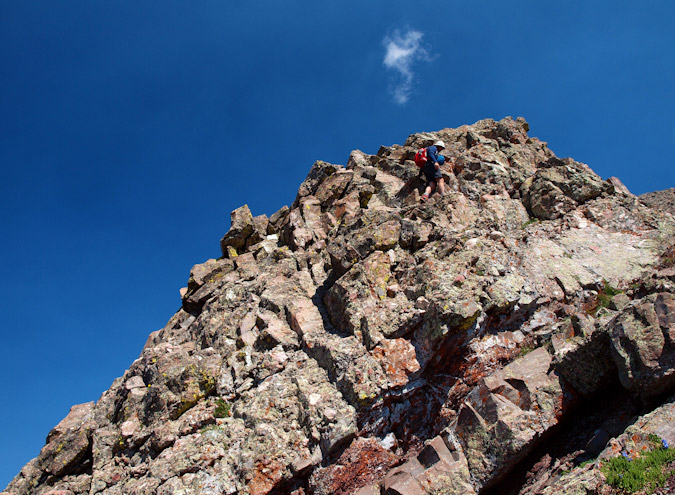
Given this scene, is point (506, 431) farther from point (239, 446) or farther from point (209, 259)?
point (209, 259)

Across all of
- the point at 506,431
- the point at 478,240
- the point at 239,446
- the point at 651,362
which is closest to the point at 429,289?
the point at 478,240

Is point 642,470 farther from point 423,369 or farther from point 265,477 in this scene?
point 265,477

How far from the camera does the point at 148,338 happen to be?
90.4 feet

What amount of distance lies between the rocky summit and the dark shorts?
5.72ft

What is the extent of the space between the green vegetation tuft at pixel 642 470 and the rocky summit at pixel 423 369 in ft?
0.26

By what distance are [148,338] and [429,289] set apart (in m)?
20.5

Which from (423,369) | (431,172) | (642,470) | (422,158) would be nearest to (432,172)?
(431,172)

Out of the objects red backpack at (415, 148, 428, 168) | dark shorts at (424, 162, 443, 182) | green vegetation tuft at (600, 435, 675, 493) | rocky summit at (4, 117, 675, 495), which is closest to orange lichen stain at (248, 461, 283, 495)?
rocky summit at (4, 117, 675, 495)

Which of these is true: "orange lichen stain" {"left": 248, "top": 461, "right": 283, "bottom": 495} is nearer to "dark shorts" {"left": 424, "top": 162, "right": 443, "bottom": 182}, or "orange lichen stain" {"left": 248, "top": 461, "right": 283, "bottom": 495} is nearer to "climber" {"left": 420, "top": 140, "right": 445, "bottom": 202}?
"climber" {"left": 420, "top": 140, "right": 445, "bottom": 202}

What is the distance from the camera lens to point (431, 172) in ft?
80.9

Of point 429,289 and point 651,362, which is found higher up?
point 429,289

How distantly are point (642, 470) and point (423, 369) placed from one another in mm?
6803

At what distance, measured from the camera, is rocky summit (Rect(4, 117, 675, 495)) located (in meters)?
11.8

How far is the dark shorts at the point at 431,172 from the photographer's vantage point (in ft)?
80.3
